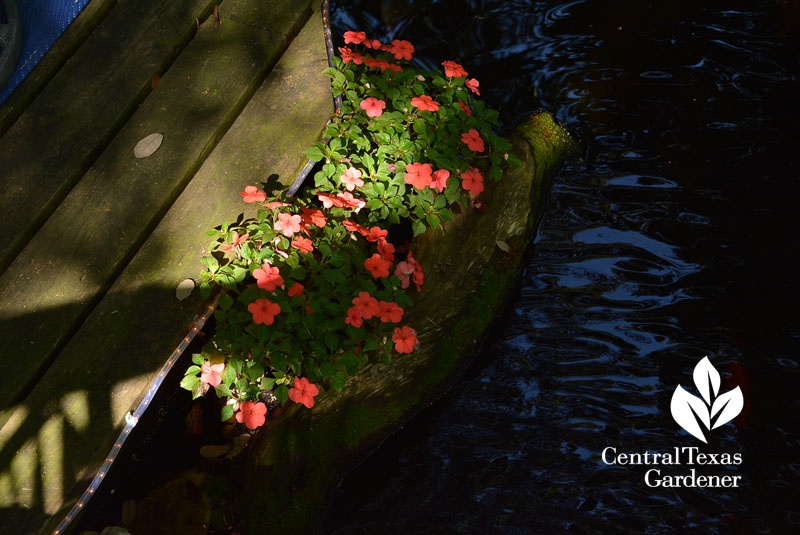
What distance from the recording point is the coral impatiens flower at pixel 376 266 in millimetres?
2619

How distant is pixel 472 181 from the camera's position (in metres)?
2.96

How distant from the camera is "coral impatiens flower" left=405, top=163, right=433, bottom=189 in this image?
276 cm

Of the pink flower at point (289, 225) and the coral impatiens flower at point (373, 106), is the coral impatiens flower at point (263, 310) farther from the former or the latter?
the coral impatiens flower at point (373, 106)

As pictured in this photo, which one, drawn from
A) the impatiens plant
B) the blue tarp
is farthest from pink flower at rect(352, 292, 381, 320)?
the blue tarp

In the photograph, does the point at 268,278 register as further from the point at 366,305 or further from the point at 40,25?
the point at 40,25

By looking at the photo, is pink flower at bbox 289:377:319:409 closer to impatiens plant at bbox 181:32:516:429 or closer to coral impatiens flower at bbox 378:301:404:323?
impatiens plant at bbox 181:32:516:429

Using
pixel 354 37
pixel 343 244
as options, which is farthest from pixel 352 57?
pixel 343 244

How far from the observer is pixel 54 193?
9.40ft

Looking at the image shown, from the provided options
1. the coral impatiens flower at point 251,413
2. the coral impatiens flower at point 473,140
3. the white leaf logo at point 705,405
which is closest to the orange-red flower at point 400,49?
the coral impatiens flower at point 473,140

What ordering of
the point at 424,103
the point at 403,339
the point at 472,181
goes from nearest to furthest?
1. the point at 403,339
2. the point at 424,103
3. the point at 472,181

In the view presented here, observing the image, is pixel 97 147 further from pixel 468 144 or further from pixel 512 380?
pixel 512 380

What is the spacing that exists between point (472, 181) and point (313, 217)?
28.4 inches

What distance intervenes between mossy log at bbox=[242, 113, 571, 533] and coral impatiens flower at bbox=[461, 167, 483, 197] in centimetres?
26

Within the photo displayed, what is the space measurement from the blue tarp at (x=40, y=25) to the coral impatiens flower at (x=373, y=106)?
5.16 ft
